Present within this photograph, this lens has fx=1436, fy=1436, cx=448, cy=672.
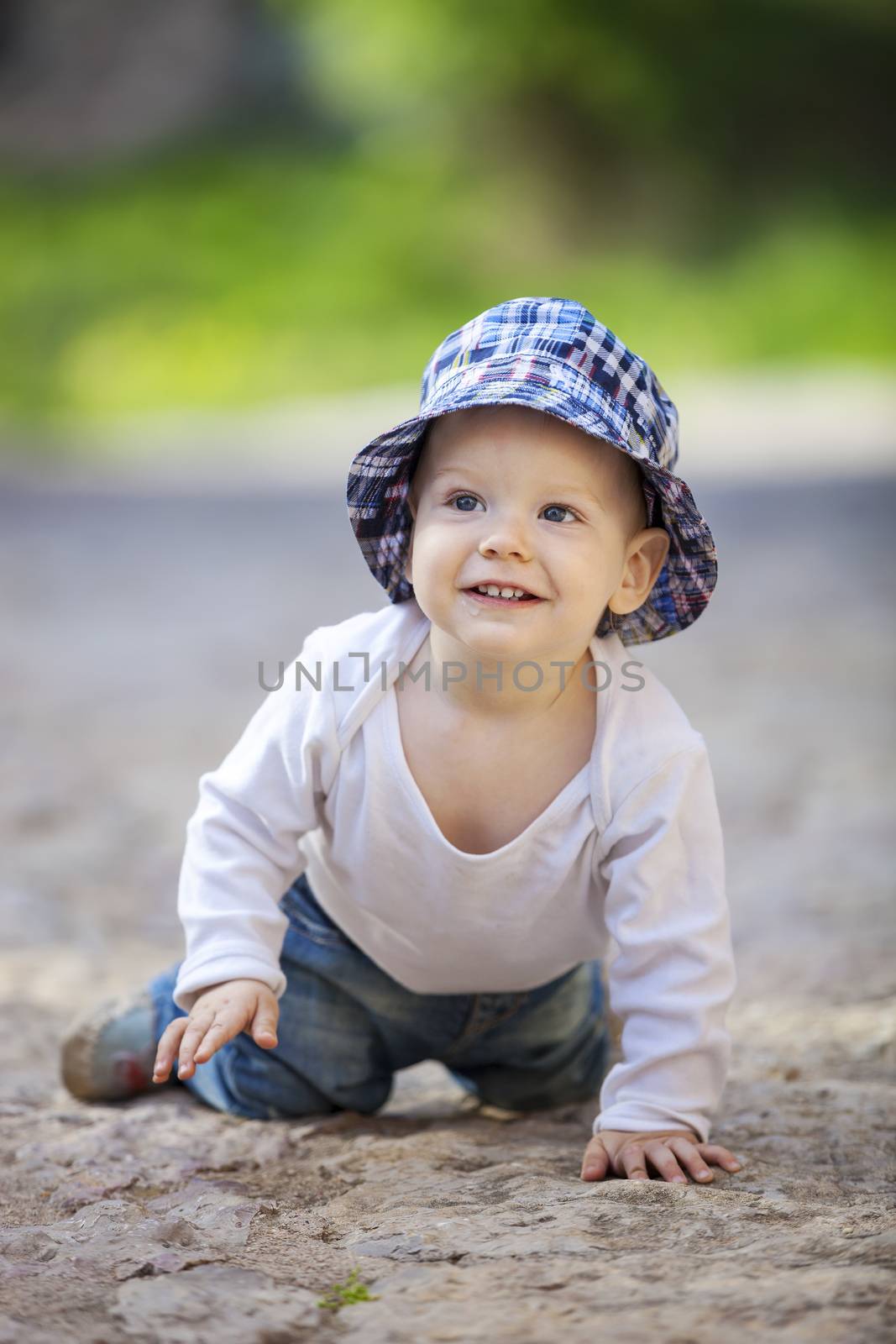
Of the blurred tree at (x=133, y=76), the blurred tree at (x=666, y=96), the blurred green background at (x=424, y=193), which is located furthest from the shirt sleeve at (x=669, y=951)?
the blurred tree at (x=133, y=76)

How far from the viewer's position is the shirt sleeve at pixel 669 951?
144 centimetres

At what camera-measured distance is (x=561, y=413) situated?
134cm

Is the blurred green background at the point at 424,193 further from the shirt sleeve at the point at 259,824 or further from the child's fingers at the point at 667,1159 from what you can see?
the child's fingers at the point at 667,1159

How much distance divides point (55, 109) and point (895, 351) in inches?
309

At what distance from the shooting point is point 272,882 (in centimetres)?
155

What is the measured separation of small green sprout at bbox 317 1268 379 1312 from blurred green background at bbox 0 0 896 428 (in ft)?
30.6

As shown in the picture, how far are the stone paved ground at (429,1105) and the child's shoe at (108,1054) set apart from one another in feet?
0.08

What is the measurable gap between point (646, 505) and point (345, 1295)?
0.82 meters

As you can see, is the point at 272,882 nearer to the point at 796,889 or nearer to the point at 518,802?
the point at 518,802

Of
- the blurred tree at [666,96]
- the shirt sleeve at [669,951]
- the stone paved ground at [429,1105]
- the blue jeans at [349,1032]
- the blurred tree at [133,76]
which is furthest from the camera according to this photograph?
the blurred tree at [133,76]

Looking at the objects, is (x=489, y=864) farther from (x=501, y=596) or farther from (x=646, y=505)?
(x=646, y=505)

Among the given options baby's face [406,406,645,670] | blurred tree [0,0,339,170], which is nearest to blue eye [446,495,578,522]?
baby's face [406,406,645,670]

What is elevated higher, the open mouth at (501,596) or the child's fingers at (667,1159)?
the open mouth at (501,596)

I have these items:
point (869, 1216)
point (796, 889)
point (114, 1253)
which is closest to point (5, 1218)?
point (114, 1253)
